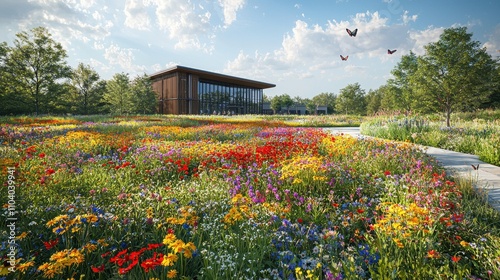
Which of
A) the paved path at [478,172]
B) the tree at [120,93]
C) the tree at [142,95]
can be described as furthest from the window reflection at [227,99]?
the paved path at [478,172]

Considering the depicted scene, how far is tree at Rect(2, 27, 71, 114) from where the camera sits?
2973cm

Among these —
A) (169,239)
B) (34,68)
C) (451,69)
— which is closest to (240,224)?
(169,239)

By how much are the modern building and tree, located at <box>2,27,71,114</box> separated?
51.5ft

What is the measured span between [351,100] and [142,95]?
160 feet

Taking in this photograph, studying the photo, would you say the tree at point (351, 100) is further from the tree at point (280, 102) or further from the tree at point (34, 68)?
the tree at point (34, 68)

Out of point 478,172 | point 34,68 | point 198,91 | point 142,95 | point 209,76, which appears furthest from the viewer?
point 198,91

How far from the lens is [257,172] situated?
16.5 ft

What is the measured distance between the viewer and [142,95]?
39.3 meters

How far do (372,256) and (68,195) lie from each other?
13.8ft

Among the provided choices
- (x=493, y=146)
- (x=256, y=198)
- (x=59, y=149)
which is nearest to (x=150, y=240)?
(x=256, y=198)

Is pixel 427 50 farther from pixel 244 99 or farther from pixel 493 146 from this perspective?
pixel 244 99

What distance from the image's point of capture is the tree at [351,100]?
65188 mm

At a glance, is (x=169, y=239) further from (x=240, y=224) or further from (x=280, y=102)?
(x=280, y=102)

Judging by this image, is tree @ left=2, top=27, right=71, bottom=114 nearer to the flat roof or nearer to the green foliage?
the flat roof
